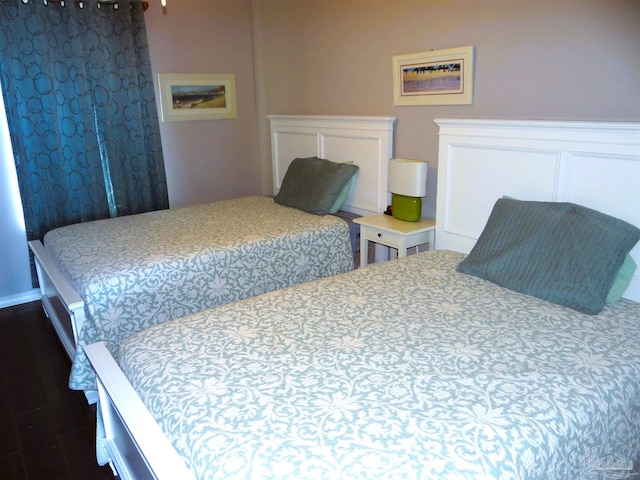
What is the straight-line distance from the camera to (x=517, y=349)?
1.57 metres

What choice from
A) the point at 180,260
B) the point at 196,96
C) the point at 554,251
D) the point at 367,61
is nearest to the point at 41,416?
the point at 180,260

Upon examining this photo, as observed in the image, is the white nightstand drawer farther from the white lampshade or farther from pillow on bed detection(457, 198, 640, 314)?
pillow on bed detection(457, 198, 640, 314)

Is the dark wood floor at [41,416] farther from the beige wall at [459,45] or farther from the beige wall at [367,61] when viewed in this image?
the beige wall at [459,45]

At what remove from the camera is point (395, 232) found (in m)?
2.87

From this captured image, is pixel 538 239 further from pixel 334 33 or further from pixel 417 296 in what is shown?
pixel 334 33

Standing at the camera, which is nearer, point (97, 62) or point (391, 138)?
point (391, 138)

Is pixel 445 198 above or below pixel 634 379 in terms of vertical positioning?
above

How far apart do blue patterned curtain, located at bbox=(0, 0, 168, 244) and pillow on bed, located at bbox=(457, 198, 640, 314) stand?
2715 millimetres

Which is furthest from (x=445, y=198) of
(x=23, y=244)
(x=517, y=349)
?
(x=23, y=244)

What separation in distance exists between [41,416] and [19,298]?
5.35 ft

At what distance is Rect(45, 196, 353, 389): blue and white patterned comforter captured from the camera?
2279 millimetres

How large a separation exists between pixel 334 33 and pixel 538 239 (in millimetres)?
2361

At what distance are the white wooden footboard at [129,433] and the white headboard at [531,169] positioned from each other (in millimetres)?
1915

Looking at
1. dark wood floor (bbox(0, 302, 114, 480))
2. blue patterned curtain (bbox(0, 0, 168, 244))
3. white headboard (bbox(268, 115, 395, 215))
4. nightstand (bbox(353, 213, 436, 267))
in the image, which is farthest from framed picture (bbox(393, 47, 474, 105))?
dark wood floor (bbox(0, 302, 114, 480))
